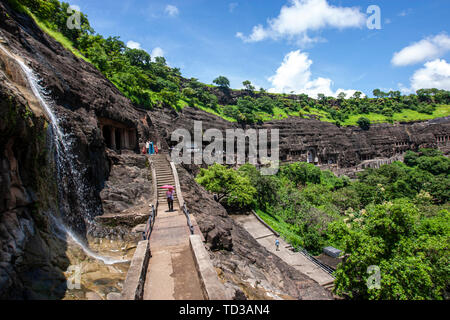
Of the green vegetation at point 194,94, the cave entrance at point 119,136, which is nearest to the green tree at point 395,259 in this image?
the cave entrance at point 119,136

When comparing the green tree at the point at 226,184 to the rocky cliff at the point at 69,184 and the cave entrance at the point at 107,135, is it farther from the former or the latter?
the cave entrance at the point at 107,135

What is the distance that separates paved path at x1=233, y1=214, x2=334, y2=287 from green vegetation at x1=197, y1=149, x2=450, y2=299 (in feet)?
4.95

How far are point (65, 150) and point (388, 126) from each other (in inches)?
3229

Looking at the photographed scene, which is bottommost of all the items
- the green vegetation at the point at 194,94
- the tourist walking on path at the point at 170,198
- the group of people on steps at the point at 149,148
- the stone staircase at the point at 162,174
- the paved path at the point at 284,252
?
the paved path at the point at 284,252

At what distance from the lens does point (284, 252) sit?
23.0 m

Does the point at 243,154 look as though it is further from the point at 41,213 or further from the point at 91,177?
the point at 41,213

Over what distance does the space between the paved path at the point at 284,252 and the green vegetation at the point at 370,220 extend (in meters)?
1.51

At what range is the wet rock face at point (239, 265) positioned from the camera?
8314 millimetres

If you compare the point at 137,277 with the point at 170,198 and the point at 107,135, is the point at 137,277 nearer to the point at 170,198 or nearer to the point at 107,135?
the point at 170,198

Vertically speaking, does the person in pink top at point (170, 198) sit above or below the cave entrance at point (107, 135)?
below

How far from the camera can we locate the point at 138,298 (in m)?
5.89

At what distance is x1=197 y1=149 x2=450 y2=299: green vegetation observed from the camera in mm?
12375

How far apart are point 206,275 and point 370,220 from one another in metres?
12.2

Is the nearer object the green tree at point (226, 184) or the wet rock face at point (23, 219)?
the wet rock face at point (23, 219)
